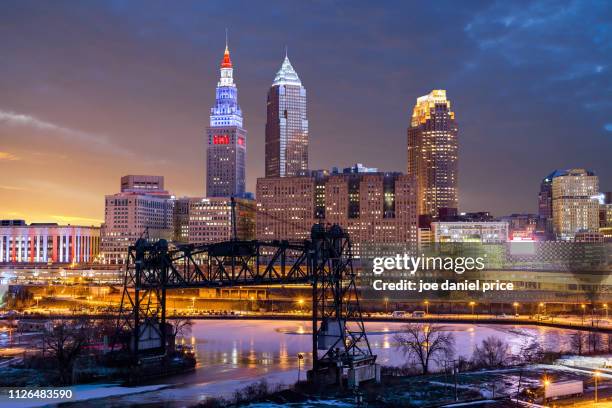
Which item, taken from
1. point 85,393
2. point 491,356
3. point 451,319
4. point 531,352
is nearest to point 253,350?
point 491,356

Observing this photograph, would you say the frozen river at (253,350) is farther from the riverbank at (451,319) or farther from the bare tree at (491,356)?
the riverbank at (451,319)

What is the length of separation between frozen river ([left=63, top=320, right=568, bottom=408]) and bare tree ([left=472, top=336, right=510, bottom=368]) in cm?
277

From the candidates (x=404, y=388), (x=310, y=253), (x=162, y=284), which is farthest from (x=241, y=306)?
(x=404, y=388)

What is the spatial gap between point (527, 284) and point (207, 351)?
92.0 metres

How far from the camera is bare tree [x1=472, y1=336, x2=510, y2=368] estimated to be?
3098 inches

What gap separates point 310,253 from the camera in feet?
241

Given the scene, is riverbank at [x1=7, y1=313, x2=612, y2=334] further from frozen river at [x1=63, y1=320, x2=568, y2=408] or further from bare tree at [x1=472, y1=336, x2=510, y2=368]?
bare tree at [x1=472, y1=336, x2=510, y2=368]

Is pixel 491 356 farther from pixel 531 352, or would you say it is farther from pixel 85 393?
pixel 85 393

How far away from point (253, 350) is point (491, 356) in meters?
28.3

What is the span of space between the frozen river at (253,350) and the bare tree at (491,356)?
9.08 feet

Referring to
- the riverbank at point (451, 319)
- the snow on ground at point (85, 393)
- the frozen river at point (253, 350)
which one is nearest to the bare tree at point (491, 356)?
the frozen river at point (253, 350)

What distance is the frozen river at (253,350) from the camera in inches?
2613

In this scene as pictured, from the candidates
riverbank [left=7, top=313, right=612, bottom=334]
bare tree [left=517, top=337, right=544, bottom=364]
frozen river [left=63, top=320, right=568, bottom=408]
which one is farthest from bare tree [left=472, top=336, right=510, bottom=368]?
riverbank [left=7, top=313, right=612, bottom=334]

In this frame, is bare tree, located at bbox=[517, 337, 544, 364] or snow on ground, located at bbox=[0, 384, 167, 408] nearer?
snow on ground, located at bbox=[0, 384, 167, 408]
